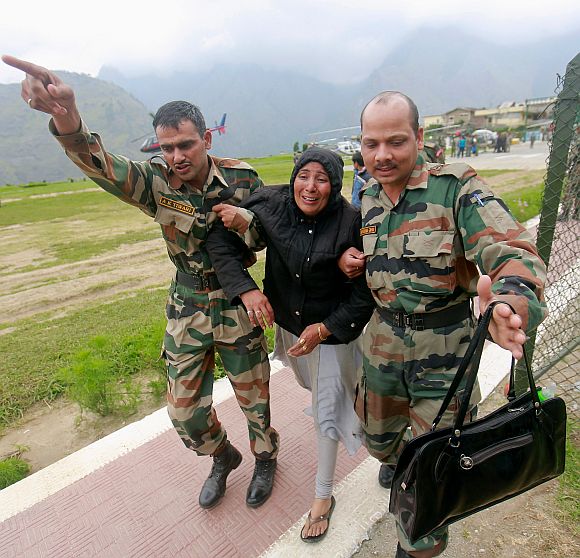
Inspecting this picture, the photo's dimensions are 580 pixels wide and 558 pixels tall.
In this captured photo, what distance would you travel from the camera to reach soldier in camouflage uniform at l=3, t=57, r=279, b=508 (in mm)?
2098

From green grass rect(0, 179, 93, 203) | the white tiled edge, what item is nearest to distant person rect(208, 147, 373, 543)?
the white tiled edge

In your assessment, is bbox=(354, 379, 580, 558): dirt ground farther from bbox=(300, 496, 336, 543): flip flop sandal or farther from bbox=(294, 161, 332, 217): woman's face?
bbox=(294, 161, 332, 217): woman's face

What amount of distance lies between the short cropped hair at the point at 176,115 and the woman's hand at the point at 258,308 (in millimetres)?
857

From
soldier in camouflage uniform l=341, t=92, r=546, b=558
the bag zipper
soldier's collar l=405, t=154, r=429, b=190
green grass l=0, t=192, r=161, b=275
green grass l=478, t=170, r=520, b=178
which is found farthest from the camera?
green grass l=478, t=170, r=520, b=178

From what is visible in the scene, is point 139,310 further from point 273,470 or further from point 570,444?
point 570,444

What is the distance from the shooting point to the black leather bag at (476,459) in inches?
53.4

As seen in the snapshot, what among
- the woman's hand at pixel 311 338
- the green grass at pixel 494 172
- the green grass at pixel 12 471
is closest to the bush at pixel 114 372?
the green grass at pixel 12 471

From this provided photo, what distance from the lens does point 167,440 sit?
9.73ft

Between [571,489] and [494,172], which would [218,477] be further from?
[494,172]

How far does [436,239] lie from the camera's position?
5.57ft

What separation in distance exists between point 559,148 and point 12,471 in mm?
3813

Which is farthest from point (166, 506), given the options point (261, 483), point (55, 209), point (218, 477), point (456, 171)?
point (55, 209)

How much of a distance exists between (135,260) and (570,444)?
8715mm

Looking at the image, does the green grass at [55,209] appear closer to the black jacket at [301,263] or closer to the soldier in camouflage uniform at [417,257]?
the black jacket at [301,263]
